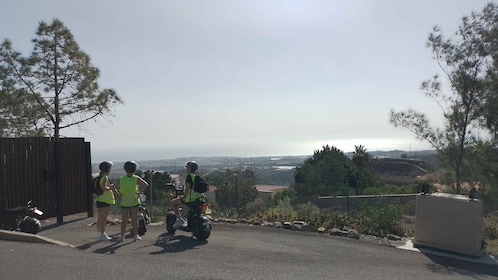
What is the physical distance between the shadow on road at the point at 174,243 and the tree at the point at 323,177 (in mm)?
31422

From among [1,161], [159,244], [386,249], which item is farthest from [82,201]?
[386,249]

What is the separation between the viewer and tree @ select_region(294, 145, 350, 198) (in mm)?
42844

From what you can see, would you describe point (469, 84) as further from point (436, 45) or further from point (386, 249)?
point (386, 249)

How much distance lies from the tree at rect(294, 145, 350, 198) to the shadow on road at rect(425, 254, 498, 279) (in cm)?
3119

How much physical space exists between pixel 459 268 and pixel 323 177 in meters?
35.1

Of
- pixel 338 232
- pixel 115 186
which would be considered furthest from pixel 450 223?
pixel 115 186

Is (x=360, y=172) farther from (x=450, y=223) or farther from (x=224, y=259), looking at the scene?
(x=224, y=259)

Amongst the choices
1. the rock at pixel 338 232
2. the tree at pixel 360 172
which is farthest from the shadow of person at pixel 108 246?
the tree at pixel 360 172

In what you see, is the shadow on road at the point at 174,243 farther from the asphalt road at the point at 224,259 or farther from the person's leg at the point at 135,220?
the person's leg at the point at 135,220

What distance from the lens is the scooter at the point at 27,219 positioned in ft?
33.7

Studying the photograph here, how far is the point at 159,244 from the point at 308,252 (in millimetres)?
2923

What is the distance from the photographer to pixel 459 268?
31.3 feet

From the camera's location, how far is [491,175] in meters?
14.6

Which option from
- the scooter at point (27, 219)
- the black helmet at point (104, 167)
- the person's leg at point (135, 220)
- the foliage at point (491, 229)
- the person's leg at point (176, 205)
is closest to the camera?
the person's leg at point (135, 220)
